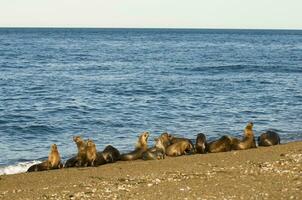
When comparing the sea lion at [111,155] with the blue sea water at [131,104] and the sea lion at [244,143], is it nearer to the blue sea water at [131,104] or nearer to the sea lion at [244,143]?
the blue sea water at [131,104]

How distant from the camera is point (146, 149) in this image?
18.0 m

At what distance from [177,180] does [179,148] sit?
17.4 feet

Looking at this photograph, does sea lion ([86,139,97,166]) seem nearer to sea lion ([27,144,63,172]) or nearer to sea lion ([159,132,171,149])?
sea lion ([27,144,63,172])

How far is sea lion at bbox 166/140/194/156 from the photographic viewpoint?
1821 centimetres

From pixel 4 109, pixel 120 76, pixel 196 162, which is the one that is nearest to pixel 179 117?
pixel 4 109

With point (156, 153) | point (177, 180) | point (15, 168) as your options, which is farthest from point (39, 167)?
point (177, 180)

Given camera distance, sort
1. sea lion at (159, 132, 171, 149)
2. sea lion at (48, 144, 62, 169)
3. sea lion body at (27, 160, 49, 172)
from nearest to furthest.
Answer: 1. sea lion body at (27, 160, 49, 172)
2. sea lion at (48, 144, 62, 169)
3. sea lion at (159, 132, 171, 149)

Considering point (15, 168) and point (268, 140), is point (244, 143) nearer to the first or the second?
point (268, 140)

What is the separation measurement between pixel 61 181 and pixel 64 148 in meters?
6.78

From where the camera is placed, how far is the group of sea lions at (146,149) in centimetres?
1680

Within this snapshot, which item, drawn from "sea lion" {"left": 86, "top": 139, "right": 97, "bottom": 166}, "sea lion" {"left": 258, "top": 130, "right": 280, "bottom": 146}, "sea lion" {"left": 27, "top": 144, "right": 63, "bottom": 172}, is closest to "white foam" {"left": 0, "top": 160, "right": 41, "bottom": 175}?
"sea lion" {"left": 27, "top": 144, "right": 63, "bottom": 172}

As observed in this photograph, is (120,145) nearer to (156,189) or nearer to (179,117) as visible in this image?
(179,117)

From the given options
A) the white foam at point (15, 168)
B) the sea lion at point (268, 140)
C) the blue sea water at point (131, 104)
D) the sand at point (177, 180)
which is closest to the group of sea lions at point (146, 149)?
the sea lion at point (268, 140)

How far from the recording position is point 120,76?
1873 inches
